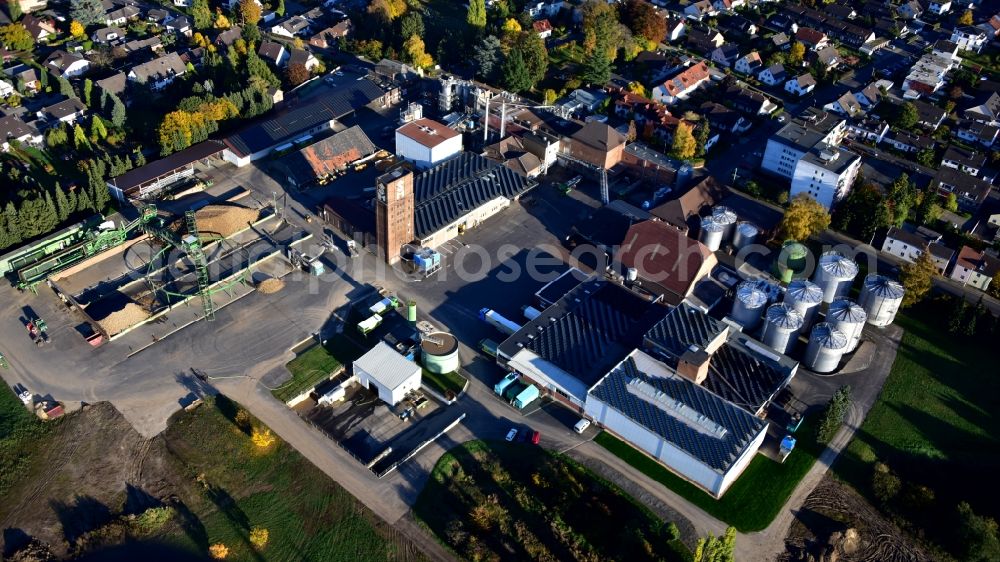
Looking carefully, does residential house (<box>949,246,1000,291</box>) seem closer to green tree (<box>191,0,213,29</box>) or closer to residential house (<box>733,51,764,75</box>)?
residential house (<box>733,51,764,75</box>)

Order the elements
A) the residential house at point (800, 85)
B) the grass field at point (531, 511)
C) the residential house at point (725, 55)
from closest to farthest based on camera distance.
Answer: the grass field at point (531, 511) → the residential house at point (800, 85) → the residential house at point (725, 55)

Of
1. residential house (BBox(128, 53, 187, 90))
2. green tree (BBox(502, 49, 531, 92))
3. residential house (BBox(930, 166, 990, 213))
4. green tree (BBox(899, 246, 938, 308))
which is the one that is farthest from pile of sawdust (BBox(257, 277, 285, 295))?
residential house (BBox(930, 166, 990, 213))

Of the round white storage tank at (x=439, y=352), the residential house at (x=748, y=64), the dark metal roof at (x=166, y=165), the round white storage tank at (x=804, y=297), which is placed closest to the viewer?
the round white storage tank at (x=439, y=352)

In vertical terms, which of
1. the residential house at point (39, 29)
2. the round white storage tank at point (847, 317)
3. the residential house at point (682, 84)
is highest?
the residential house at point (682, 84)

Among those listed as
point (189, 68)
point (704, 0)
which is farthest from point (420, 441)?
point (704, 0)

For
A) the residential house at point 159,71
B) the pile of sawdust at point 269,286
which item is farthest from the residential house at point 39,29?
the pile of sawdust at point 269,286

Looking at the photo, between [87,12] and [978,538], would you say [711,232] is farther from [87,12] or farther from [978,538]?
[87,12]

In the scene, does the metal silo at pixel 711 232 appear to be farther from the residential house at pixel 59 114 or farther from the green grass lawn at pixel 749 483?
the residential house at pixel 59 114

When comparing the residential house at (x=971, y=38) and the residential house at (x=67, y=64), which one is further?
the residential house at (x=971, y=38)
